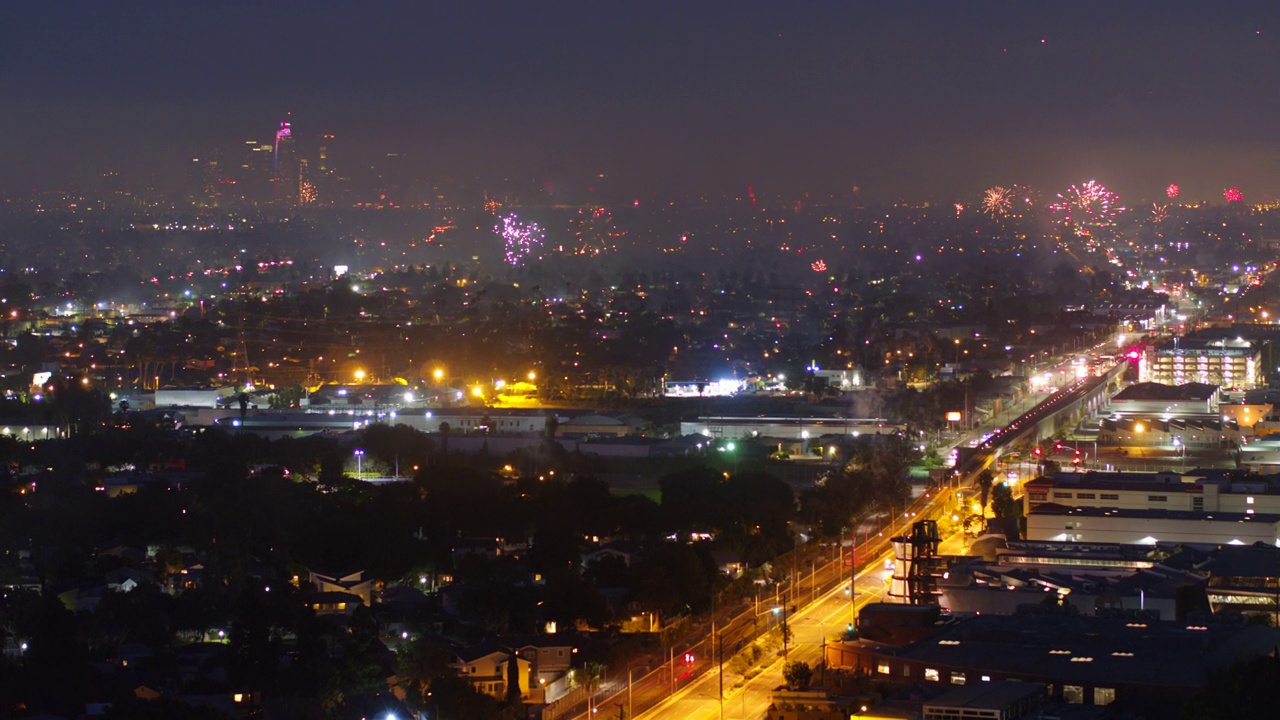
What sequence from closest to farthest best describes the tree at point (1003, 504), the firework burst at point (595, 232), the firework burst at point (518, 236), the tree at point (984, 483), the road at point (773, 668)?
the road at point (773, 668) → the tree at point (1003, 504) → the tree at point (984, 483) → the firework burst at point (518, 236) → the firework burst at point (595, 232)

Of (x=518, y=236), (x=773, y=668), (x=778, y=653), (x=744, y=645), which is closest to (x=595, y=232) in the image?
(x=518, y=236)

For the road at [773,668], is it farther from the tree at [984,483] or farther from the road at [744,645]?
the tree at [984,483]

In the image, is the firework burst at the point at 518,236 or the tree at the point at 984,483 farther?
the firework burst at the point at 518,236

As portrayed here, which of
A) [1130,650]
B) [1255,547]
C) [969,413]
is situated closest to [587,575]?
[1130,650]

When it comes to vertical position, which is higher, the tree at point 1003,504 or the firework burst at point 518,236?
the firework burst at point 518,236

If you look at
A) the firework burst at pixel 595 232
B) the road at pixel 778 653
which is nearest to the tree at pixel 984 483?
the road at pixel 778 653

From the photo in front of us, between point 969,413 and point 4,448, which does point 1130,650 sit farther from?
point 969,413

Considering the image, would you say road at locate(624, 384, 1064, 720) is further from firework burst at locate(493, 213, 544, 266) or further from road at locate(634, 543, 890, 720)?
firework burst at locate(493, 213, 544, 266)

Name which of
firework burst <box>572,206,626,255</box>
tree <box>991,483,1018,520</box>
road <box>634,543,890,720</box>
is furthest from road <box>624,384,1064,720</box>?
firework burst <box>572,206,626,255</box>

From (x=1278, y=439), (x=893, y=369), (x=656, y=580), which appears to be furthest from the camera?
(x=893, y=369)
